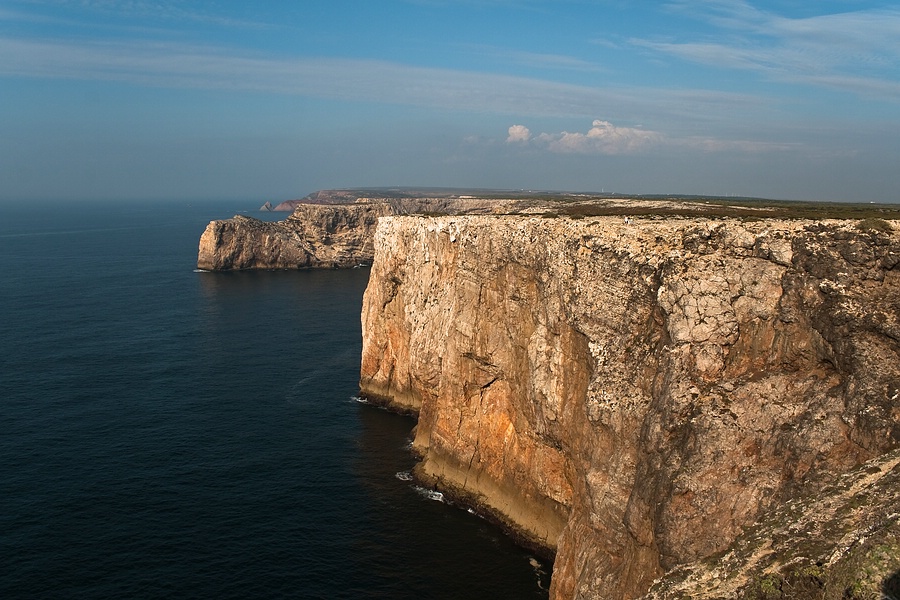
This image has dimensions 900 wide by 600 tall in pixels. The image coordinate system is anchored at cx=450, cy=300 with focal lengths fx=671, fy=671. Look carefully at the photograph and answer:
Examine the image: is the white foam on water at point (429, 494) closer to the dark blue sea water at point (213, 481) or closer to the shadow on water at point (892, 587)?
the dark blue sea water at point (213, 481)

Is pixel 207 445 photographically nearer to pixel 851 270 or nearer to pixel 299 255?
pixel 851 270

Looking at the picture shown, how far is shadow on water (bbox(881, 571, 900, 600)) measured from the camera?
19134mm

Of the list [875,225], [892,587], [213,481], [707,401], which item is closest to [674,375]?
[707,401]

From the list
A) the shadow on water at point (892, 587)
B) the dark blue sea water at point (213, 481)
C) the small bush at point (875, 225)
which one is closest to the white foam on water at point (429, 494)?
the dark blue sea water at point (213, 481)

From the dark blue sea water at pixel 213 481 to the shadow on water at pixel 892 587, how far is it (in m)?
29.1

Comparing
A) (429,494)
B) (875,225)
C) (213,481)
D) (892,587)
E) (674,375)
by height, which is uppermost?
(875,225)

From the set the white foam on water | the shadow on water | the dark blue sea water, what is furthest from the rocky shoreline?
the dark blue sea water

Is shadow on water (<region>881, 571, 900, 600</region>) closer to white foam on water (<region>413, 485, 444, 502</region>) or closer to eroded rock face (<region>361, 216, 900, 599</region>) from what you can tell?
eroded rock face (<region>361, 216, 900, 599</region>)

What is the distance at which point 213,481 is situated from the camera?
59500mm

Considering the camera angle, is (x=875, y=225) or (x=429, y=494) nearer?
(x=875, y=225)

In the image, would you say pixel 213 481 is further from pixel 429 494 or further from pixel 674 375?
pixel 674 375

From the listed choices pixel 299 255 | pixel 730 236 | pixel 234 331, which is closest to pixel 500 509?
pixel 730 236

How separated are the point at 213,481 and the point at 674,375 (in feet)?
141

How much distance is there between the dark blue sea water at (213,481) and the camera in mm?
46500
